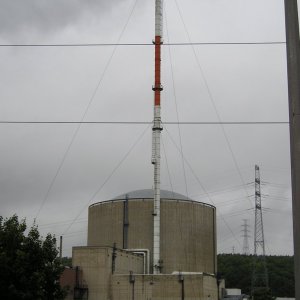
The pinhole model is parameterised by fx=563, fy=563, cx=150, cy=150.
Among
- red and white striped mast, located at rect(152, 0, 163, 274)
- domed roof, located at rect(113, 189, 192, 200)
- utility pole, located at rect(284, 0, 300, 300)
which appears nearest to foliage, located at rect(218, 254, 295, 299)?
domed roof, located at rect(113, 189, 192, 200)

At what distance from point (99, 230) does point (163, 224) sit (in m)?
7.86

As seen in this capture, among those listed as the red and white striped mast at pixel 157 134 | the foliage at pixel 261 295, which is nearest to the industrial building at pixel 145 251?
the red and white striped mast at pixel 157 134

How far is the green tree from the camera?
28.7 m

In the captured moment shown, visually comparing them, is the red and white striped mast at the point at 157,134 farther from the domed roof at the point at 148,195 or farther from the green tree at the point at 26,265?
the green tree at the point at 26,265

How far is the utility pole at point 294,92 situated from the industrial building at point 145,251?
49.4 meters

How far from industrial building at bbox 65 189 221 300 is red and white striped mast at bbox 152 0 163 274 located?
1760mm

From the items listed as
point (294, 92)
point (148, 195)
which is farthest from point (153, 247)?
point (294, 92)

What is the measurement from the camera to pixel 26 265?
2959 cm

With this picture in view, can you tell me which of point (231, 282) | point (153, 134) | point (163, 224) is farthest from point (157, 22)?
point (231, 282)

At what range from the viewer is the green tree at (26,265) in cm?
2872

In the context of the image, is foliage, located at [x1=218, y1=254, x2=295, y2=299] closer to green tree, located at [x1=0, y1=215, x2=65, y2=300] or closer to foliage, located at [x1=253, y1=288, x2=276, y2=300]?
foliage, located at [x1=253, y1=288, x2=276, y2=300]

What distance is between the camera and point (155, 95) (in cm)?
5938

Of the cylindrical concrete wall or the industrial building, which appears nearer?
the industrial building

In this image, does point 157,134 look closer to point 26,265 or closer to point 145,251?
point 145,251
